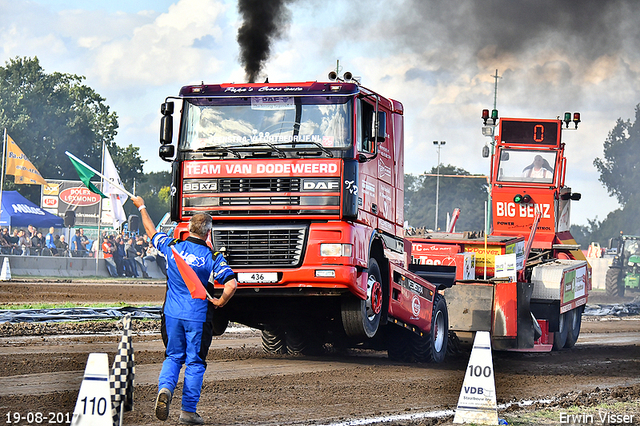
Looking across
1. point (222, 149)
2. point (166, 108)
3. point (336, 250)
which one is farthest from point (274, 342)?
point (166, 108)

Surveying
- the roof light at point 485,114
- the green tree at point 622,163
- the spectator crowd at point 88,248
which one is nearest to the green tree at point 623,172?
the green tree at point 622,163

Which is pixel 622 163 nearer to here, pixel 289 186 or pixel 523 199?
pixel 523 199

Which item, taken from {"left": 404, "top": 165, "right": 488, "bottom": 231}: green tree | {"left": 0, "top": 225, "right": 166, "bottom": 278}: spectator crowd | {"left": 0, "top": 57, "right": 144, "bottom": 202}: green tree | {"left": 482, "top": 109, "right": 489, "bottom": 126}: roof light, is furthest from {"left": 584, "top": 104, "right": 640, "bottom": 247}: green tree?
{"left": 482, "top": 109, "right": 489, "bottom": 126}: roof light

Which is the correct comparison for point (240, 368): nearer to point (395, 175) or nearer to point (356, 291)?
point (356, 291)

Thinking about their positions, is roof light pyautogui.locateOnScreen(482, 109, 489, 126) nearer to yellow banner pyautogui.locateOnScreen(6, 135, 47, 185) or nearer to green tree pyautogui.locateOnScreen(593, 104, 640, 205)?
yellow banner pyautogui.locateOnScreen(6, 135, 47, 185)

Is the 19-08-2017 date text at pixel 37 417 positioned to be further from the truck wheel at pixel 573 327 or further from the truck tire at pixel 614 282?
the truck tire at pixel 614 282

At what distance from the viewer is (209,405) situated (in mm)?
8023

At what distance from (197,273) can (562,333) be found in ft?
35.3

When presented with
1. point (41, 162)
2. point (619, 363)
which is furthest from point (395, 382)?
point (41, 162)

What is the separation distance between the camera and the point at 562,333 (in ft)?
53.0

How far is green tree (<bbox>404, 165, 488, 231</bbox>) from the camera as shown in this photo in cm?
9925

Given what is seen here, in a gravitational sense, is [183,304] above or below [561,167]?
below

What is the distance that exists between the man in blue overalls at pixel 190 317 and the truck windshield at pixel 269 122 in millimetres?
3528

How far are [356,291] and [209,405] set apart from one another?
298 centimetres
